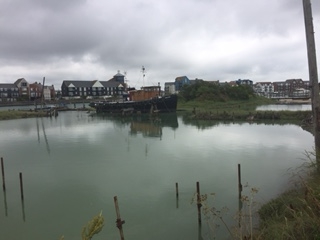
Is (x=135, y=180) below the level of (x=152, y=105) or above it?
below

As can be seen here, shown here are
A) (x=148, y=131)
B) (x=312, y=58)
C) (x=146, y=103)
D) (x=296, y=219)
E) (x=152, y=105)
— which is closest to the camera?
(x=296, y=219)

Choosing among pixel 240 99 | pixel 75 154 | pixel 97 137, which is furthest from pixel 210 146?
pixel 240 99

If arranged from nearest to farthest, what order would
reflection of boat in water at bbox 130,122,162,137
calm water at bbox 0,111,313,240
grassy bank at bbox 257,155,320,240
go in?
grassy bank at bbox 257,155,320,240 < calm water at bbox 0,111,313,240 < reflection of boat in water at bbox 130,122,162,137

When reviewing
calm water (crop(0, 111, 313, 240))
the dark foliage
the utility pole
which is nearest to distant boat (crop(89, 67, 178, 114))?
the dark foliage

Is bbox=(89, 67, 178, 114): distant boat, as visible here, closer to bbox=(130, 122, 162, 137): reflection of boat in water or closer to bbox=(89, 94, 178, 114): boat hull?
bbox=(89, 94, 178, 114): boat hull

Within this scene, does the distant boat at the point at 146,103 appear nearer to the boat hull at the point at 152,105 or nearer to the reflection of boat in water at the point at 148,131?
the boat hull at the point at 152,105

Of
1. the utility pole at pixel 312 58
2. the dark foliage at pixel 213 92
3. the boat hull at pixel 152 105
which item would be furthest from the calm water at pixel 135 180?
the dark foliage at pixel 213 92

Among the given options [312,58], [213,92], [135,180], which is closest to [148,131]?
[135,180]

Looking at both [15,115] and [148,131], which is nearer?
[148,131]

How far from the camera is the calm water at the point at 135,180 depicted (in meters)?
6.29

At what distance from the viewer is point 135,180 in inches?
368

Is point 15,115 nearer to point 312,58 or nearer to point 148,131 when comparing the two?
point 148,131

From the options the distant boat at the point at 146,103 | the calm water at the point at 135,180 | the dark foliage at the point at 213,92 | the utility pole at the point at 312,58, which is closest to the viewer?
the utility pole at the point at 312,58

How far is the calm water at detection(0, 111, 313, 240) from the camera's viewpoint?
6293mm
